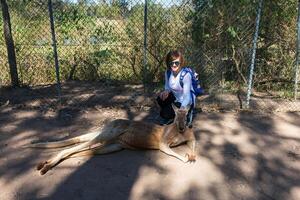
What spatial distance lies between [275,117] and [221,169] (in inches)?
80.9

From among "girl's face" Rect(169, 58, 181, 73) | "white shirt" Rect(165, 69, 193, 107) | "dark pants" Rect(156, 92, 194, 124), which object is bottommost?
"dark pants" Rect(156, 92, 194, 124)

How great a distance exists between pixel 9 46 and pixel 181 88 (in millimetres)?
3593

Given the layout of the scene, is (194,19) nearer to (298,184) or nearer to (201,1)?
(201,1)

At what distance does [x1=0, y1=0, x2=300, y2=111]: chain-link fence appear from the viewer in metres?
6.93

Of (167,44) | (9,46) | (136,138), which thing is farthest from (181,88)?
(9,46)

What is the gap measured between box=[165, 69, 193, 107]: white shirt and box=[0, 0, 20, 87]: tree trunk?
3.33 metres

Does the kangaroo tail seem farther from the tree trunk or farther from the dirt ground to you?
the tree trunk

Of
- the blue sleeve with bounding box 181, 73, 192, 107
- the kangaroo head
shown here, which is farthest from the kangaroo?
the blue sleeve with bounding box 181, 73, 192, 107

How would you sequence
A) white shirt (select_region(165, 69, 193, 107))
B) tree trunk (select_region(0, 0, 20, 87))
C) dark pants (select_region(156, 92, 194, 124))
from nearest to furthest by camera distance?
white shirt (select_region(165, 69, 193, 107)), dark pants (select_region(156, 92, 194, 124)), tree trunk (select_region(0, 0, 20, 87))

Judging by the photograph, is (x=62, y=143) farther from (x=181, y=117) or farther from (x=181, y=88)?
(x=181, y=88)

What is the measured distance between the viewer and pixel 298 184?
4055 mm

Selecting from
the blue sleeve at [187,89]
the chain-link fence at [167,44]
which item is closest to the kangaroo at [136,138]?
the blue sleeve at [187,89]

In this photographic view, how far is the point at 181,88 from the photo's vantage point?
4984 millimetres

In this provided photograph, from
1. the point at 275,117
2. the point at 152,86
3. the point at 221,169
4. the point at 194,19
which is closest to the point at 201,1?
the point at 194,19
